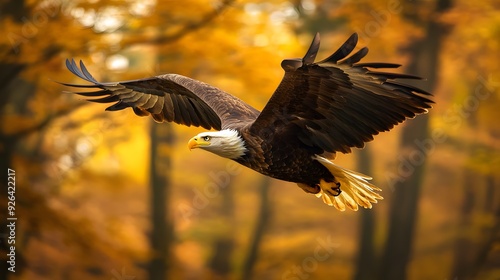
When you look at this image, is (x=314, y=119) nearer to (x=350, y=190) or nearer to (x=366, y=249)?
(x=350, y=190)

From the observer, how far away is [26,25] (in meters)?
8.57

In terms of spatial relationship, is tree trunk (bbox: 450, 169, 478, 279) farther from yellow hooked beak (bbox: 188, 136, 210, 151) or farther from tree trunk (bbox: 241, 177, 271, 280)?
yellow hooked beak (bbox: 188, 136, 210, 151)

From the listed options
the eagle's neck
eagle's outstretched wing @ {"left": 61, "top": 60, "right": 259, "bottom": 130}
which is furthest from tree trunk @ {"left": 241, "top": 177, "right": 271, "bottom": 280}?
the eagle's neck

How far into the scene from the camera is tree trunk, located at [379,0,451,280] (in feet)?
31.3

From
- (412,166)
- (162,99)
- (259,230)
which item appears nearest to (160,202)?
(259,230)

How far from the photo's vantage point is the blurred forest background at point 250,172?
8.98m

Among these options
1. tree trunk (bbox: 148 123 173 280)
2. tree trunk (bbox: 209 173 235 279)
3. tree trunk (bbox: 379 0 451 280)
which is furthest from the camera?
tree trunk (bbox: 209 173 235 279)

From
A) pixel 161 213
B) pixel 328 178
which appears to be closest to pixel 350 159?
pixel 161 213

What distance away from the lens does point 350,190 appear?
430 centimetres

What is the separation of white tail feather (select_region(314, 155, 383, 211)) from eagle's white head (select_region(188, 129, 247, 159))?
591mm

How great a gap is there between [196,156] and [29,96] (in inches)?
87.4

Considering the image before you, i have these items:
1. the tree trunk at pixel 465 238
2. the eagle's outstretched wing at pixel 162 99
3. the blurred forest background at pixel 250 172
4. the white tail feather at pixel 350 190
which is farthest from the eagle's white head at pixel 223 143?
the tree trunk at pixel 465 238

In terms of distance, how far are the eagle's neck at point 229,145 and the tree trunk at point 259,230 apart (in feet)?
20.8

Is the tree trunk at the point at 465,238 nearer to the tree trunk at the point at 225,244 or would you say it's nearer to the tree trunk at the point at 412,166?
the tree trunk at the point at 412,166
